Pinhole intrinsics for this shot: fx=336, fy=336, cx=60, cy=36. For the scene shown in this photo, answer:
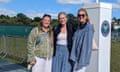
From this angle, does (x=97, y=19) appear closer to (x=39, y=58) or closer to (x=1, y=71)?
(x=39, y=58)

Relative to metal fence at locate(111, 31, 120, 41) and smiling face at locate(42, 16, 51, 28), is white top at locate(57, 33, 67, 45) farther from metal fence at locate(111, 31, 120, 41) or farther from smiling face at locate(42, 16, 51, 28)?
metal fence at locate(111, 31, 120, 41)

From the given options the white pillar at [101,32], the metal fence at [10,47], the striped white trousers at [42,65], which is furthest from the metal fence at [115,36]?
the striped white trousers at [42,65]

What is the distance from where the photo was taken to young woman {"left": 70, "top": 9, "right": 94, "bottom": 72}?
6.29 metres

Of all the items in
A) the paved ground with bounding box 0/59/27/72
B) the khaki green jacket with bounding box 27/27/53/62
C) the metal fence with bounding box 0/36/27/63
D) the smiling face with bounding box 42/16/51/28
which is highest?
the smiling face with bounding box 42/16/51/28

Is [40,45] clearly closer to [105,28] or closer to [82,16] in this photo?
[82,16]

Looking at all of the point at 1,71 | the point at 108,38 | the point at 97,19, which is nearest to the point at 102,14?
the point at 97,19

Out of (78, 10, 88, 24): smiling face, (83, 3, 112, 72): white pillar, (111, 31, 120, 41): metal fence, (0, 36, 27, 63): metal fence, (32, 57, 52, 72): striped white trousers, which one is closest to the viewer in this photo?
(78, 10, 88, 24): smiling face

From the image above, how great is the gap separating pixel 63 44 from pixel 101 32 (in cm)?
152

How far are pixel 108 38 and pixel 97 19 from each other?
0.58 metres

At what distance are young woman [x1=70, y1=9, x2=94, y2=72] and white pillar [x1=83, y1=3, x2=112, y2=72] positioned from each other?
4.03ft

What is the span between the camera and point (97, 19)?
7582 mm

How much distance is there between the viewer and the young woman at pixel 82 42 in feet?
20.6

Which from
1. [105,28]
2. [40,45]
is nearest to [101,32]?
[105,28]

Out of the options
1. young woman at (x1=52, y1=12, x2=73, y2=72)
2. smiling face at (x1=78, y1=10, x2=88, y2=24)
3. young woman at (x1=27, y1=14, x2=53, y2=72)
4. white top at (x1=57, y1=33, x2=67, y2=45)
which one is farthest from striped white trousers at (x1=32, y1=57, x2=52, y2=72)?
smiling face at (x1=78, y1=10, x2=88, y2=24)
